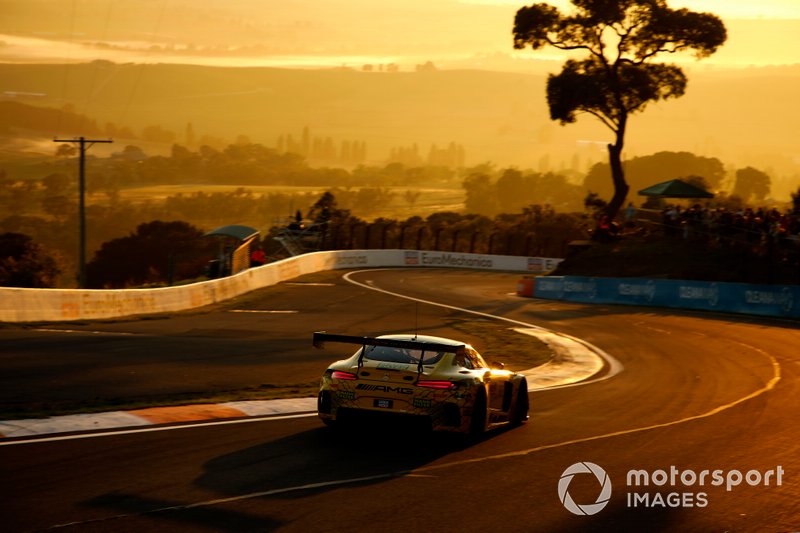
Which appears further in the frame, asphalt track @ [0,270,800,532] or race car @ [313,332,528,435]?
race car @ [313,332,528,435]

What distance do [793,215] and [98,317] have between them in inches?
1216

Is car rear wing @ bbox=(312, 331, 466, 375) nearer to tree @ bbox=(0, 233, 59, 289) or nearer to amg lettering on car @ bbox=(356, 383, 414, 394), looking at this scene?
amg lettering on car @ bbox=(356, 383, 414, 394)

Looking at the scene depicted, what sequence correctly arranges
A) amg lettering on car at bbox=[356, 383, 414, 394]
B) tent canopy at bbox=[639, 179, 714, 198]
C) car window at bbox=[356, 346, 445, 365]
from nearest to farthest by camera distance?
amg lettering on car at bbox=[356, 383, 414, 394]
car window at bbox=[356, 346, 445, 365]
tent canopy at bbox=[639, 179, 714, 198]

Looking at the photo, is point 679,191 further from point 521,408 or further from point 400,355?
point 400,355

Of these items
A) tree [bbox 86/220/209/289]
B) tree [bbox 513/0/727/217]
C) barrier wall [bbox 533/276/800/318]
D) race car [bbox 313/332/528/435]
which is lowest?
tree [bbox 86/220/209/289]

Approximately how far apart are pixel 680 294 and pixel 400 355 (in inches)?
1234

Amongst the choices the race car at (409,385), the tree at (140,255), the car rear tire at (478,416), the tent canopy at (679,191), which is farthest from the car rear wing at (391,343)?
the tree at (140,255)

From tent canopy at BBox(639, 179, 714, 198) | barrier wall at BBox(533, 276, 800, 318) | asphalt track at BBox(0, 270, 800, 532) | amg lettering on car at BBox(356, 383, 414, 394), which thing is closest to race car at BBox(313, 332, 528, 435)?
amg lettering on car at BBox(356, 383, 414, 394)

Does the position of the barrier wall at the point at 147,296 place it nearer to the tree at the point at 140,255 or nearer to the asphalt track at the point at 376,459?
the asphalt track at the point at 376,459

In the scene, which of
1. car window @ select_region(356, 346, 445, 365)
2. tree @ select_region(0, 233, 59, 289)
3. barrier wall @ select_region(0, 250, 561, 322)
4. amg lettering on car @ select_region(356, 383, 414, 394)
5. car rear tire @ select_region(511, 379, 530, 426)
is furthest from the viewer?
tree @ select_region(0, 233, 59, 289)

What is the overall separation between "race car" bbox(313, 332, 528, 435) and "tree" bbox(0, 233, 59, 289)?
237ft

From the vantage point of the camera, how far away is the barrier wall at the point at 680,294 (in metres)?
38.9

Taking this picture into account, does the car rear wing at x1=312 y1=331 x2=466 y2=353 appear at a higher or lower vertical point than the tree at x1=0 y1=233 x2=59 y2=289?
higher

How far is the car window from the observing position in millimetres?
12602
